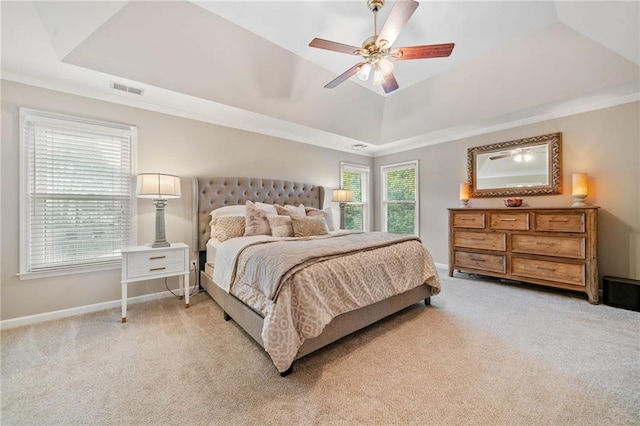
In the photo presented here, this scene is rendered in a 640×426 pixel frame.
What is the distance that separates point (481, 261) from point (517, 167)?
5.09ft

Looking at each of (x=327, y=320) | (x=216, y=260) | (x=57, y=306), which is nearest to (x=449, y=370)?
(x=327, y=320)

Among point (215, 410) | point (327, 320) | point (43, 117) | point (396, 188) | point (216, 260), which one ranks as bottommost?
point (215, 410)

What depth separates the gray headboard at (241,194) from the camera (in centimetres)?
342

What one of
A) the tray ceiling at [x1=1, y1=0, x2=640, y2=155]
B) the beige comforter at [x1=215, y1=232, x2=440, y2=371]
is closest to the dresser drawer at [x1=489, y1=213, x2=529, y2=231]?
the tray ceiling at [x1=1, y1=0, x2=640, y2=155]

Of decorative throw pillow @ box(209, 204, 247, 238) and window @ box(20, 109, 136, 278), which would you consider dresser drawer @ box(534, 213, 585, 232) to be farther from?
window @ box(20, 109, 136, 278)

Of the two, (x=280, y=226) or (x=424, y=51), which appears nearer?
(x=424, y=51)

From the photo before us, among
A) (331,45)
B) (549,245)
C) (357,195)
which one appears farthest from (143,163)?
(549,245)

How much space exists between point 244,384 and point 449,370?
139 centimetres

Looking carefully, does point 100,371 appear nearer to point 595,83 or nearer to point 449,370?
point 449,370

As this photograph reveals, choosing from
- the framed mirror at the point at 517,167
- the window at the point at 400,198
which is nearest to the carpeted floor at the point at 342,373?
the framed mirror at the point at 517,167

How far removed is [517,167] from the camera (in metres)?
3.87

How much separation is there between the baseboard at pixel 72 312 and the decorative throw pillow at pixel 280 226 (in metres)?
1.63

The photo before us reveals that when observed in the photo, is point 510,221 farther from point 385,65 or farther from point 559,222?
point 385,65

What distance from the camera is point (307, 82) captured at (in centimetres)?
330
